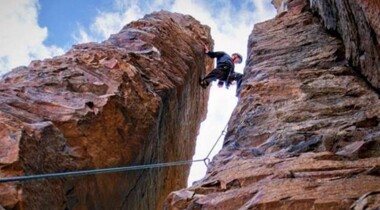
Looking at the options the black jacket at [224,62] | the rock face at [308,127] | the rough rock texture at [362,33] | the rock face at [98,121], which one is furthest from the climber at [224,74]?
the rough rock texture at [362,33]

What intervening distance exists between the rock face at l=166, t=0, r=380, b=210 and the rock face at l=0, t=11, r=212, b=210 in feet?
6.69

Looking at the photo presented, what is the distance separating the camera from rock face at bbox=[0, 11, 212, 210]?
5961mm

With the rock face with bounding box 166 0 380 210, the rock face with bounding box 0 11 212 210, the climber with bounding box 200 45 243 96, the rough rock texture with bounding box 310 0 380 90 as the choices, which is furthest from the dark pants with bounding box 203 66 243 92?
the rough rock texture with bounding box 310 0 380 90

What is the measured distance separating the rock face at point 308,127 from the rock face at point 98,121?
2.04 m

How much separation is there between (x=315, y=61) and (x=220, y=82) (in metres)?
5.63

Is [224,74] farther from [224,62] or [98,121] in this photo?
[98,121]

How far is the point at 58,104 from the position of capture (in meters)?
7.34

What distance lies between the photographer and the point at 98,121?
760cm

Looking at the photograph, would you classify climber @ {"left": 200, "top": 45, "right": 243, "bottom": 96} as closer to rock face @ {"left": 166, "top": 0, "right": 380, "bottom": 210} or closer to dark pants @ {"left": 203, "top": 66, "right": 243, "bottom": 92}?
dark pants @ {"left": 203, "top": 66, "right": 243, "bottom": 92}

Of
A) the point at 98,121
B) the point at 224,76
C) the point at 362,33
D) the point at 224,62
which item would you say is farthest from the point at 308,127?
the point at 224,62

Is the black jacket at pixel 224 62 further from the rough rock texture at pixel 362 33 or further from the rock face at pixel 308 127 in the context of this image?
the rough rock texture at pixel 362 33

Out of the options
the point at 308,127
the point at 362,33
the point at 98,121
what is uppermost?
the point at 362,33

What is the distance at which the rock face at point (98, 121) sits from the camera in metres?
5.96

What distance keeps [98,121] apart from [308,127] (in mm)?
3633
